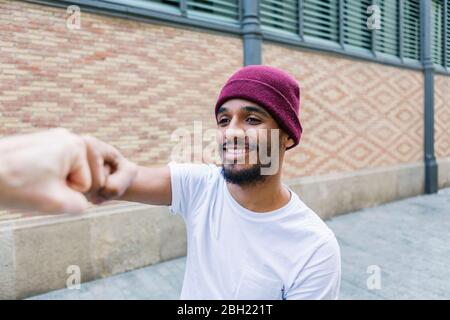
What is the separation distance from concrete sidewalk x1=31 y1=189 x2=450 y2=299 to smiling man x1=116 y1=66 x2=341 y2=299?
3.06 m

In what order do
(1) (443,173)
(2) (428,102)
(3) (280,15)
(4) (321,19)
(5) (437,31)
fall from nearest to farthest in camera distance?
1. (3) (280,15)
2. (4) (321,19)
3. (2) (428,102)
4. (5) (437,31)
5. (1) (443,173)

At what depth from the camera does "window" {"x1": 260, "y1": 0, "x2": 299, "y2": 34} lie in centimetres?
684

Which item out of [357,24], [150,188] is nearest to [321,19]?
[357,24]

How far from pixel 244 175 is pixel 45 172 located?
1061mm

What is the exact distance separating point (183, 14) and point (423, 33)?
7678 mm

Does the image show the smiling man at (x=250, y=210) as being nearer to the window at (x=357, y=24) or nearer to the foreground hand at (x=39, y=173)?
the foreground hand at (x=39, y=173)

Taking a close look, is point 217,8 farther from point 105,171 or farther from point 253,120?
point 105,171

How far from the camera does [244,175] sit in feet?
5.27

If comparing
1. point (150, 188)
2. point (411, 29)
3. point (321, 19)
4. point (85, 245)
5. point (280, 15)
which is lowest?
point (85, 245)

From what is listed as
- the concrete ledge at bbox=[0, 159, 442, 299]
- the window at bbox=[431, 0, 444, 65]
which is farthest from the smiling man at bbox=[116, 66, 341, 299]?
the window at bbox=[431, 0, 444, 65]

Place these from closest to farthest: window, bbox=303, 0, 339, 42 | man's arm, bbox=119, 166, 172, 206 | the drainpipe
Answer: man's arm, bbox=119, 166, 172, 206
window, bbox=303, 0, 339, 42
the drainpipe

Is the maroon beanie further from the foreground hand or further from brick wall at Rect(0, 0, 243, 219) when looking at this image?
brick wall at Rect(0, 0, 243, 219)

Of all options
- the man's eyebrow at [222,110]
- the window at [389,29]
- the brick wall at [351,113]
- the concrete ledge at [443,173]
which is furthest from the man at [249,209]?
the concrete ledge at [443,173]
